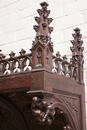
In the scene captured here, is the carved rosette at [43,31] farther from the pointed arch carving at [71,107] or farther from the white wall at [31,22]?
the white wall at [31,22]

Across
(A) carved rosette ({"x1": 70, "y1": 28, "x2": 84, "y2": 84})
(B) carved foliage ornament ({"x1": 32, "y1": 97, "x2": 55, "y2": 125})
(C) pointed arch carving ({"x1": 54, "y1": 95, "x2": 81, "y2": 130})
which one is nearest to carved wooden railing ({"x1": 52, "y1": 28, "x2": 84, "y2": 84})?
(A) carved rosette ({"x1": 70, "y1": 28, "x2": 84, "y2": 84})

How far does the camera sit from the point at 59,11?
5.39 feet

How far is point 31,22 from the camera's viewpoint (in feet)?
5.91

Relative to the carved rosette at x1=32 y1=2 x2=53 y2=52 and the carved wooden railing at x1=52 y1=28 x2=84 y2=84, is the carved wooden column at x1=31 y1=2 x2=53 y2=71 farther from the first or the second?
the carved wooden railing at x1=52 y1=28 x2=84 y2=84

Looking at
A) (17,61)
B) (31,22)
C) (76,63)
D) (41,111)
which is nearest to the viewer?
(41,111)

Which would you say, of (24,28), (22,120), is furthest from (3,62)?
(24,28)

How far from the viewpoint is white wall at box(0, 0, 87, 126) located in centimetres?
153

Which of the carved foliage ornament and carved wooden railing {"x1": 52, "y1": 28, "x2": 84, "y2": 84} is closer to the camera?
the carved foliage ornament

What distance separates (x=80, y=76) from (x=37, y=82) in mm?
438

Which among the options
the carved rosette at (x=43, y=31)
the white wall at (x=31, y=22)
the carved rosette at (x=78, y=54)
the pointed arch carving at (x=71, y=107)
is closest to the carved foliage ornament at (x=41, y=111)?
the pointed arch carving at (x=71, y=107)

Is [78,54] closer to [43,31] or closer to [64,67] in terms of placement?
[64,67]

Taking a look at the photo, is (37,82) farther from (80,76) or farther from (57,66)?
(80,76)

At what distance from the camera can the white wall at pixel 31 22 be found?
153cm

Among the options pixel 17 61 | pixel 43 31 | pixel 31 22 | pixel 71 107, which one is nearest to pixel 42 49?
pixel 43 31
